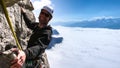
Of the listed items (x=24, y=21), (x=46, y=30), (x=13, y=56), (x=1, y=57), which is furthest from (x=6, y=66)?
(x=24, y=21)

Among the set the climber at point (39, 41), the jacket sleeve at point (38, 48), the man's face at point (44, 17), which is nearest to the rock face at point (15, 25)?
the man's face at point (44, 17)

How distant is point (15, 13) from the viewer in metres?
9.49

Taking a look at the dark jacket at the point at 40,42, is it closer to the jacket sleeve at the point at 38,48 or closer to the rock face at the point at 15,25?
the jacket sleeve at the point at 38,48

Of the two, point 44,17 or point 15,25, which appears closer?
point 44,17

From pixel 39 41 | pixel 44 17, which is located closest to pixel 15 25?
pixel 44 17

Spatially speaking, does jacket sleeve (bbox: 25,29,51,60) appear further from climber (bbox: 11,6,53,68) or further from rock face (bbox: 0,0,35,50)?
rock face (bbox: 0,0,35,50)

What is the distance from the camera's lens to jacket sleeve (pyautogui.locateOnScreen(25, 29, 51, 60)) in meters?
4.97

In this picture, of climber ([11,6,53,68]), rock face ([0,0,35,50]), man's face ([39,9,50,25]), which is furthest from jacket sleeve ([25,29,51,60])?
rock face ([0,0,35,50])

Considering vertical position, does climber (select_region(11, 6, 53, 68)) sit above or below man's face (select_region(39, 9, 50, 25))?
below

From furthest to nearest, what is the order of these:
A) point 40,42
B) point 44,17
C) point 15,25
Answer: point 15,25
point 44,17
point 40,42

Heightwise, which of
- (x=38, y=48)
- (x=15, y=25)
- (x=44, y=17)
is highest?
(x=44, y=17)

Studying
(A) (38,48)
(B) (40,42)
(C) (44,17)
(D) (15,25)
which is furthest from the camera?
(D) (15,25)

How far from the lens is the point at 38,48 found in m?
5.36

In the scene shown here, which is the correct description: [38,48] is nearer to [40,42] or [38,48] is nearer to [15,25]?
[40,42]
